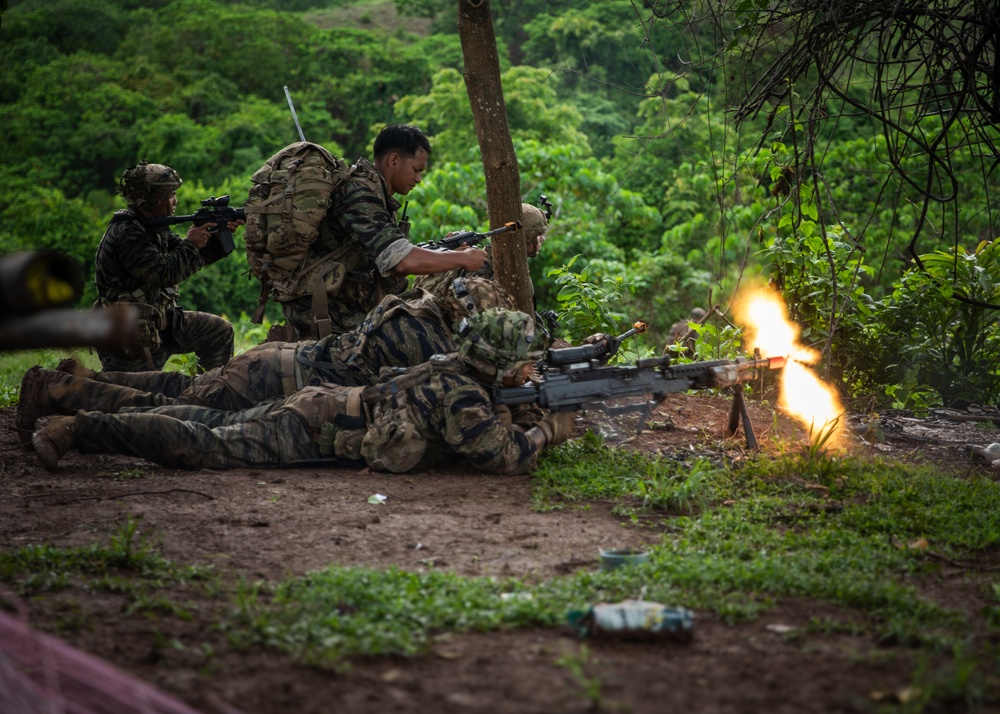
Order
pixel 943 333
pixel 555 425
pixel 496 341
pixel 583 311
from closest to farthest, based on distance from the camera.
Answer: pixel 496 341 → pixel 555 425 → pixel 943 333 → pixel 583 311

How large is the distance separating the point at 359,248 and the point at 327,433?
162 centimetres

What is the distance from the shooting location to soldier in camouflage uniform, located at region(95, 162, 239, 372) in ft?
23.1

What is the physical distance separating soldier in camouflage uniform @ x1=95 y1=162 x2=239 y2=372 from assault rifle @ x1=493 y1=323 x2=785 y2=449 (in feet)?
9.79

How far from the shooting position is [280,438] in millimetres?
5859

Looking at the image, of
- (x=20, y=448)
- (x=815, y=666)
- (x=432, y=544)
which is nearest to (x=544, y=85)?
(x=20, y=448)

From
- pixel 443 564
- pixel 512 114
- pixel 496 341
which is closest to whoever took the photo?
pixel 443 564

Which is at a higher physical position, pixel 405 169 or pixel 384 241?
pixel 405 169

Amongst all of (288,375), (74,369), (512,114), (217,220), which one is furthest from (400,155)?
(512,114)

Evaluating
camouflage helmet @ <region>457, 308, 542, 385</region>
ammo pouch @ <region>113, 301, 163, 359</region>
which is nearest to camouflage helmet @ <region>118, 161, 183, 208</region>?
ammo pouch @ <region>113, 301, 163, 359</region>

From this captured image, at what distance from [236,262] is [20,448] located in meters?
12.1

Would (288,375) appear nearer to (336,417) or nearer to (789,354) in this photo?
(336,417)

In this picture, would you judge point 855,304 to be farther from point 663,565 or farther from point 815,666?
point 815,666

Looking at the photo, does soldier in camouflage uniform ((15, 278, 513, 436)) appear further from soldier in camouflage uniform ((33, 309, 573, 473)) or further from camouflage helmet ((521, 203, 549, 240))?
camouflage helmet ((521, 203, 549, 240))

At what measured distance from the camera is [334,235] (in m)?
7.00
